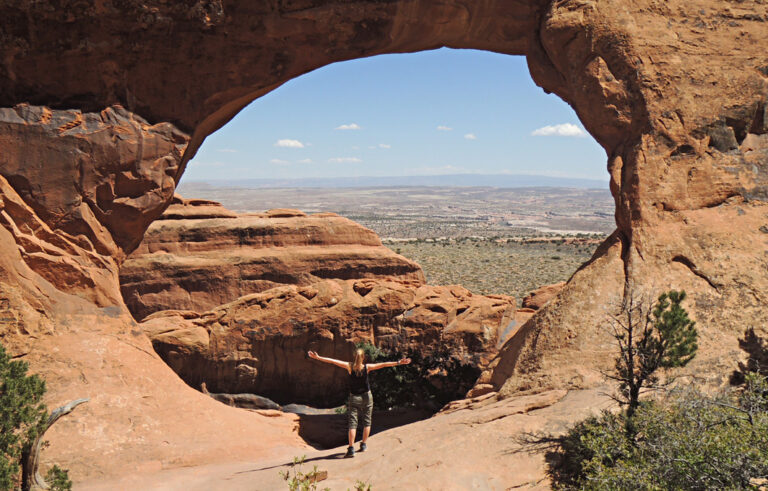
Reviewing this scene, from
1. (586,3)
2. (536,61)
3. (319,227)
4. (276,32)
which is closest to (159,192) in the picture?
(276,32)

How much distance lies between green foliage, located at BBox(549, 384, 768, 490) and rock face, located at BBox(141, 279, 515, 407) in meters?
7.68

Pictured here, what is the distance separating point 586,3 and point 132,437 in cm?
1172

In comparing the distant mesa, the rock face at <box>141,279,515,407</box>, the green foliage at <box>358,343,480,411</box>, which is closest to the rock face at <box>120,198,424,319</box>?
Answer: the distant mesa

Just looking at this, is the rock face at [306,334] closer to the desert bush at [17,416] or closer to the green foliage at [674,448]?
the desert bush at [17,416]

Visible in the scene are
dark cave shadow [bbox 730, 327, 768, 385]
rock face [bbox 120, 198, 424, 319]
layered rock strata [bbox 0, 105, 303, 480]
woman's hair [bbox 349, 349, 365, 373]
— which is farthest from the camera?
rock face [bbox 120, 198, 424, 319]

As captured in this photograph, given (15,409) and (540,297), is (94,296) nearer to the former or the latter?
(15,409)

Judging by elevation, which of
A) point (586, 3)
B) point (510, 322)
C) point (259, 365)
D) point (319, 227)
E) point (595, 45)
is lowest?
point (259, 365)

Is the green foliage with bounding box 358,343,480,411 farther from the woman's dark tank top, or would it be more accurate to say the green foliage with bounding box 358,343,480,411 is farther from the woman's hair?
the woman's hair

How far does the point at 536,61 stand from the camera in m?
12.8

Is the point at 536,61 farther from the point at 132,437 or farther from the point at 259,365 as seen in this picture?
the point at 132,437

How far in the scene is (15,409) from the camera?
716cm

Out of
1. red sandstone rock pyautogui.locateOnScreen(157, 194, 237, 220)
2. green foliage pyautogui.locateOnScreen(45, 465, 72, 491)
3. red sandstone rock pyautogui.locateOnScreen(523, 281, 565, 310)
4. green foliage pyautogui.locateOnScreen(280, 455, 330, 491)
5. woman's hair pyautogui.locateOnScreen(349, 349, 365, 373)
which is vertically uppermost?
red sandstone rock pyautogui.locateOnScreen(157, 194, 237, 220)

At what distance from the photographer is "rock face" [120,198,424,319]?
23.4m

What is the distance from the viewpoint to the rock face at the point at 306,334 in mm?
14789
